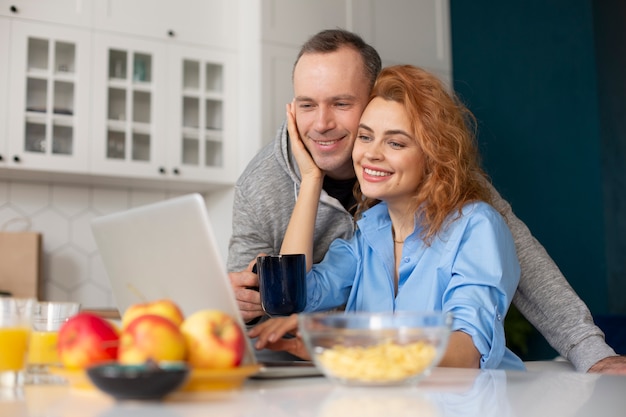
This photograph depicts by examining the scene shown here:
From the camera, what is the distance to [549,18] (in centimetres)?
496

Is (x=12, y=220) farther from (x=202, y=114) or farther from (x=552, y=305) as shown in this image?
(x=552, y=305)

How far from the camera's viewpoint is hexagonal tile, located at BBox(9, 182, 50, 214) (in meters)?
3.78

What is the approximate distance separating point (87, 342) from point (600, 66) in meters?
4.78

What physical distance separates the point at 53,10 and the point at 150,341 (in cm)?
310

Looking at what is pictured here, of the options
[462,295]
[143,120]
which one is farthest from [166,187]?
[462,295]

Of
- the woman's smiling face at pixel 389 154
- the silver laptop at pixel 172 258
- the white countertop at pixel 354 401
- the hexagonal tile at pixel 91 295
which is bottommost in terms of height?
the hexagonal tile at pixel 91 295

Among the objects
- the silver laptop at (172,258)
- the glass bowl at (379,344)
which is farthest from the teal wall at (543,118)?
the glass bowl at (379,344)

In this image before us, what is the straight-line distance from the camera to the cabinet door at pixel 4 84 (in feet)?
11.3

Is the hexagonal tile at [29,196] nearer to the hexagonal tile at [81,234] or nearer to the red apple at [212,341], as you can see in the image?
the hexagonal tile at [81,234]

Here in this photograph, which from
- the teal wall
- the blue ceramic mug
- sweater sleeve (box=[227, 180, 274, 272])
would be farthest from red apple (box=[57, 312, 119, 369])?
the teal wall

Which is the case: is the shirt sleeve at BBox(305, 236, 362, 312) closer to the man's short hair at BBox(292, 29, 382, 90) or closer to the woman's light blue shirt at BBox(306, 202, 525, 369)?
the woman's light blue shirt at BBox(306, 202, 525, 369)

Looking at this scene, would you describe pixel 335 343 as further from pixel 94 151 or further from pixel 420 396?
pixel 94 151

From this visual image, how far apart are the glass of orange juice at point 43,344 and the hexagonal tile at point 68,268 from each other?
273 cm

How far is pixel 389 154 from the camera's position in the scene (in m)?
1.96
